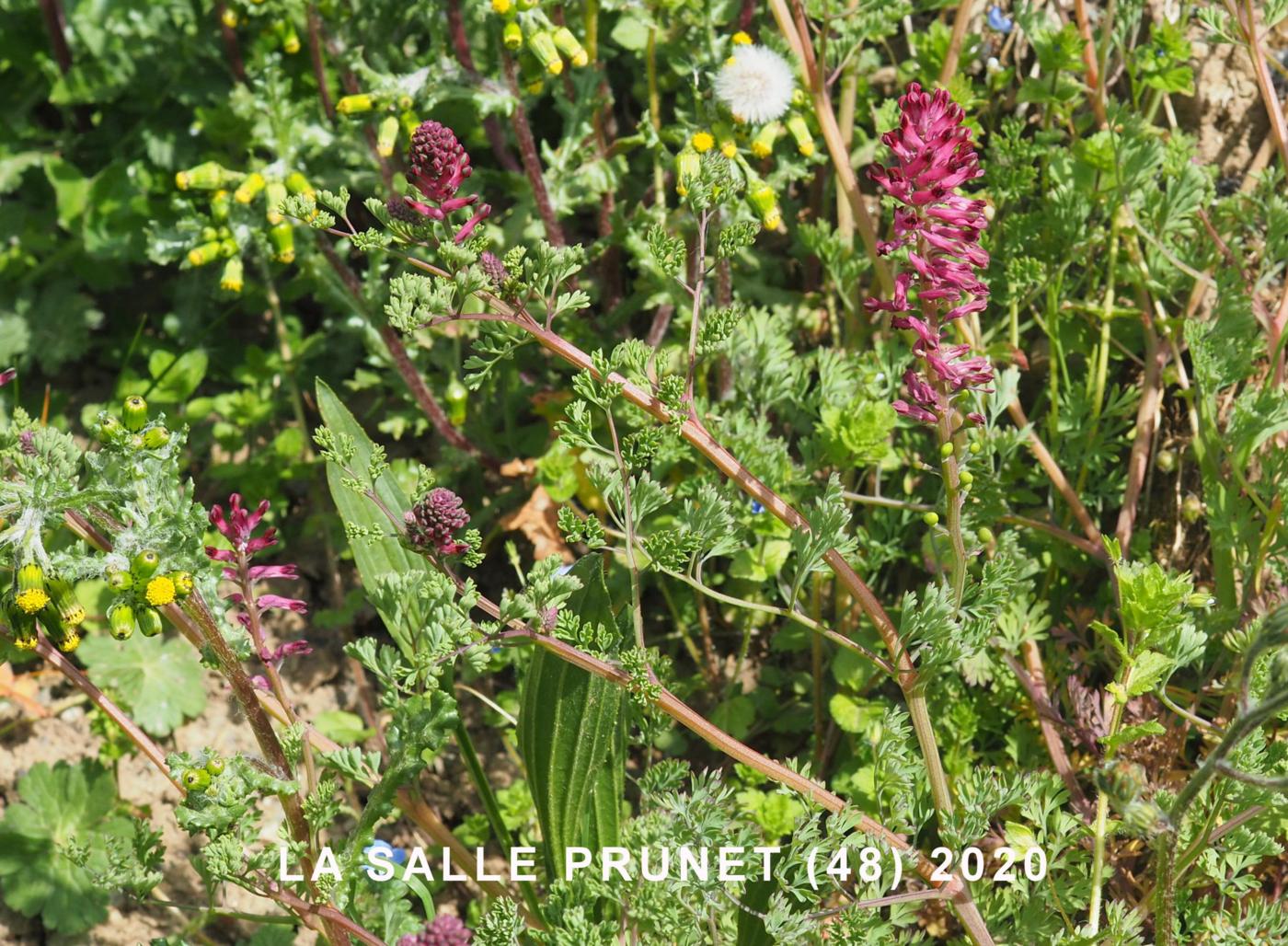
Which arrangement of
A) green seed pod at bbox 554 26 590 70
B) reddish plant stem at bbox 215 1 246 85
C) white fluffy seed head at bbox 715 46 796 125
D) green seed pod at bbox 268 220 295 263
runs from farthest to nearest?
1. reddish plant stem at bbox 215 1 246 85
2. green seed pod at bbox 268 220 295 263
3. green seed pod at bbox 554 26 590 70
4. white fluffy seed head at bbox 715 46 796 125

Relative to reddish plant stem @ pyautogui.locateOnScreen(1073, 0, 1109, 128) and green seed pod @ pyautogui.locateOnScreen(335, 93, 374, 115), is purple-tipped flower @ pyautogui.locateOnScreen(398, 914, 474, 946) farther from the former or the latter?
reddish plant stem @ pyautogui.locateOnScreen(1073, 0, 1109, 128)

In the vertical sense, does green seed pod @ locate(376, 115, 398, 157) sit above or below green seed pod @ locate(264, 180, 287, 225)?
above

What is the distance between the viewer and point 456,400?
3.24 meters

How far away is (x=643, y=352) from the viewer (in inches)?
84.7

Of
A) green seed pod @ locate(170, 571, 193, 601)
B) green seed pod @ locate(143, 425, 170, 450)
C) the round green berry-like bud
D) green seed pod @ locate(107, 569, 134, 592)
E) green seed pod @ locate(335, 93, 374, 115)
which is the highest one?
green seed pod @ locate(335, 93, 374, 115)

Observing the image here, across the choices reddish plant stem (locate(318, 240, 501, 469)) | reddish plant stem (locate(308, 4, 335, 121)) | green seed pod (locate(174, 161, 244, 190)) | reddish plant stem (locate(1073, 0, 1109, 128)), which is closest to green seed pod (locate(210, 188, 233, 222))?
green seed pod (locate(174, 161, 244, 190))

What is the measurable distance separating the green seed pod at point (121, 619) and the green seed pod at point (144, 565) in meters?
0.06

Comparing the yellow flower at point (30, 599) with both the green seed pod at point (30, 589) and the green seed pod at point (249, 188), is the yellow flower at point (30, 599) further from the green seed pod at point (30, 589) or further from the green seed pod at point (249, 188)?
the green seed pod at point (249, 188)

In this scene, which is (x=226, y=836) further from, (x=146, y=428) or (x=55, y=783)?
(x=55, y=783)

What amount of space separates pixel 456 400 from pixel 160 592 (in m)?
1.35

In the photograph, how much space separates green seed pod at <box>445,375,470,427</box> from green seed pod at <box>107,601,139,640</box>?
1.31 metres

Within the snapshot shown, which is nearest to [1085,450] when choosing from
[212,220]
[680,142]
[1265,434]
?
[1265,434]

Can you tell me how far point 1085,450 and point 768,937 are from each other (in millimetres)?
1343

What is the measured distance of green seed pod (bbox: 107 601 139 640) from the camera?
6.56ft
